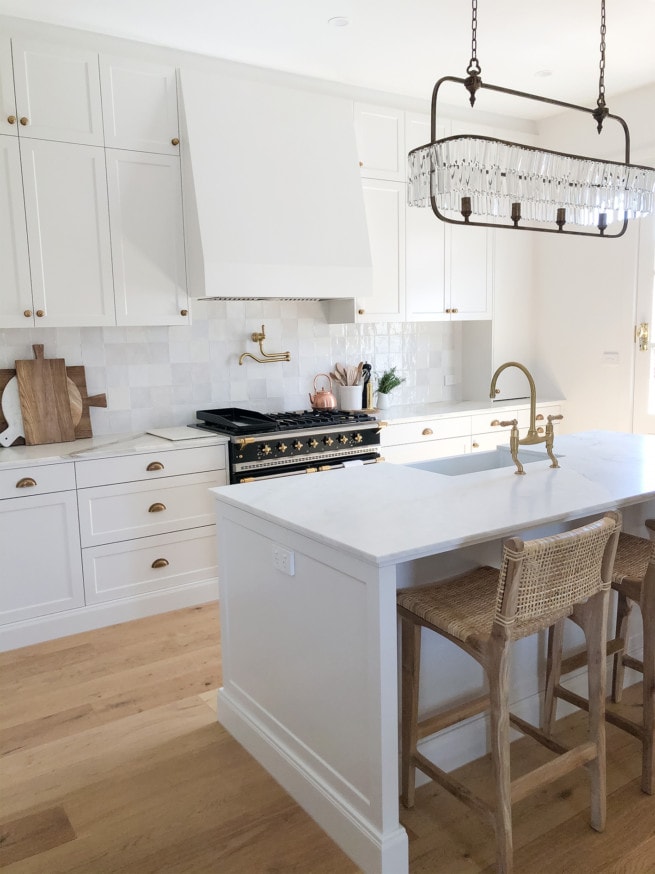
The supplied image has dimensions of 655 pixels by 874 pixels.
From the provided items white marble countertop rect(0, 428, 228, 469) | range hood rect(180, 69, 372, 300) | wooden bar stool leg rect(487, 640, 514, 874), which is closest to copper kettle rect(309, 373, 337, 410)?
range hood rect(180, 69, 372, 300)

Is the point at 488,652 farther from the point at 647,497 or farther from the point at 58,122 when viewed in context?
the point at 58,122

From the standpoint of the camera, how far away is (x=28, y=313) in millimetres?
3365

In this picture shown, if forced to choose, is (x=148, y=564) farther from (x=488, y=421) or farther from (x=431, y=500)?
(x=488, y=421)

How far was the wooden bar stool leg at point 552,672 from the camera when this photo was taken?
233cm

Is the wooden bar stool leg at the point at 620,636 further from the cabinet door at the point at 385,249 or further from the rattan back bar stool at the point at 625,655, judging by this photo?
the cabinet door at the point at 385,249

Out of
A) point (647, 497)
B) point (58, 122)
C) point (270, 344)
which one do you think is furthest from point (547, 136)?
point (647, 497)

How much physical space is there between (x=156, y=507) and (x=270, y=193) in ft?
5.79

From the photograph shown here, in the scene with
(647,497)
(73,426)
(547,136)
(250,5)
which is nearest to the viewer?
(647,497)

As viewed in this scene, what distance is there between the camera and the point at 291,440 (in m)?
3.84

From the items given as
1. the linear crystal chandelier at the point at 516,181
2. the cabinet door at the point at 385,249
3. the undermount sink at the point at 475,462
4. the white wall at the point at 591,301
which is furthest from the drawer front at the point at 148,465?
the white wall at the point at 591,301

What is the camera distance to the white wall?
4.55 meters

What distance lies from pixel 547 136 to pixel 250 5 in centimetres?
268

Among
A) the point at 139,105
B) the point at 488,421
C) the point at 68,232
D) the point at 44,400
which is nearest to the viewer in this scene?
the point at 68,232

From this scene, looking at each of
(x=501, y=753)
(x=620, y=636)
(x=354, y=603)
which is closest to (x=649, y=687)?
(x=620, y=636)
